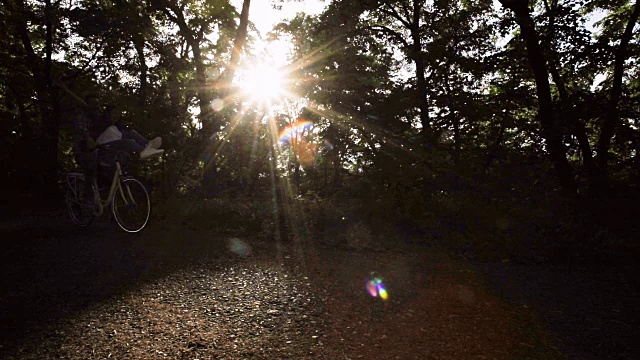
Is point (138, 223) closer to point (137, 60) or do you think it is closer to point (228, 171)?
point (228, 171)

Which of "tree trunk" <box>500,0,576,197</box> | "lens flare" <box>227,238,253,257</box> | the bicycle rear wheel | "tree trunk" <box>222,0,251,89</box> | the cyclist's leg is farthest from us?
"tree trunk" <box>222,0,251,89</box>

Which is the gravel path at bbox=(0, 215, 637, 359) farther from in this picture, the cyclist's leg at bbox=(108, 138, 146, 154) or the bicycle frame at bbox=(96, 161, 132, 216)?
the cyclist's leg at bbox=(108, 138, 146, 154)

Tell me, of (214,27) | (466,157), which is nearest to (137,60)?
(214,27)

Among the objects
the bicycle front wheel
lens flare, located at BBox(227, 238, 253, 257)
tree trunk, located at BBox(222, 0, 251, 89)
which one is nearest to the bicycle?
the bicycle front wheel

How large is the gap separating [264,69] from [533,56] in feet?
31.1

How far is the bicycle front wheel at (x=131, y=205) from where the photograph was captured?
6.52 metres

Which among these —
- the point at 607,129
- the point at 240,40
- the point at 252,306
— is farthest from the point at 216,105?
the point at 607,129

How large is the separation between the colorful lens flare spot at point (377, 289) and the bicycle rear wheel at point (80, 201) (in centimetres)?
494

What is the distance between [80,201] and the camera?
692 centimetres

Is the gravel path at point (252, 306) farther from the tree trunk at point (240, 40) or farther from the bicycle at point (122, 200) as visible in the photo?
the tree trunk at point (240, 40)

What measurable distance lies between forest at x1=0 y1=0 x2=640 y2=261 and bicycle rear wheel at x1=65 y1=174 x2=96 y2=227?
1.84 meters

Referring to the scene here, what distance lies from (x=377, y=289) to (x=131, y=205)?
178 inches

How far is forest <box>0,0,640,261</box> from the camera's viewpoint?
8000mm

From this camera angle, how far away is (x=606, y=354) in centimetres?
288
